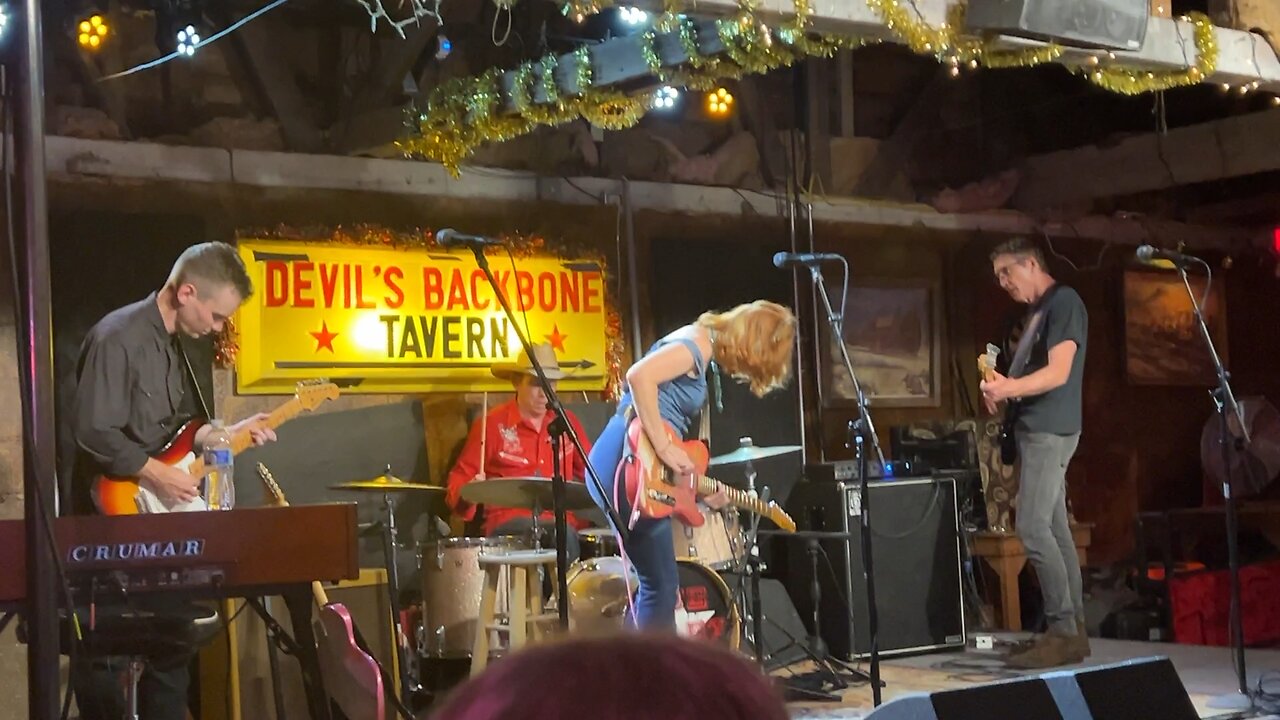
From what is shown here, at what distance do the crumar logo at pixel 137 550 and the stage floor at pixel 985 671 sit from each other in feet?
8.83

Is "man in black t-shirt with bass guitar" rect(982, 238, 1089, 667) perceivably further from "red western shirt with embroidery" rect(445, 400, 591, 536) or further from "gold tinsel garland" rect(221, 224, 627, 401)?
"gold tinsel garland" rect(221, 224, 627, 401)

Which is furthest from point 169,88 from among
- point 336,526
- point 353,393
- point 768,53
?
point 336,526

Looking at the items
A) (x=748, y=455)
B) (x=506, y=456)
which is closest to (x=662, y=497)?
(x=748, y=455)

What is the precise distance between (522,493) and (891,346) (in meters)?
3.42

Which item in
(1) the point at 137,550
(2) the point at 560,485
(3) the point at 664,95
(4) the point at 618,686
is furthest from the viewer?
(3) the point at 664,95

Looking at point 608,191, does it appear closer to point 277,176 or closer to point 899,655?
point 277,176

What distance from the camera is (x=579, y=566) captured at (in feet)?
17.2

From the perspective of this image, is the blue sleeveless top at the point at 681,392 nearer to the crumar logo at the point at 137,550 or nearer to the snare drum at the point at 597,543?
the snare drum at the point at 597,543

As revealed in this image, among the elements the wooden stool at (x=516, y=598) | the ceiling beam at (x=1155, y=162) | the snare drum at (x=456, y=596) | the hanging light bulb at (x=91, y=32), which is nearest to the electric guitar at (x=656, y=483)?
the wooden stool at (x=516, y=598)

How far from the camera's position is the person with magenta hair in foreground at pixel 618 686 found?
0.77 m

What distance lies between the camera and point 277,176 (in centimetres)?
615

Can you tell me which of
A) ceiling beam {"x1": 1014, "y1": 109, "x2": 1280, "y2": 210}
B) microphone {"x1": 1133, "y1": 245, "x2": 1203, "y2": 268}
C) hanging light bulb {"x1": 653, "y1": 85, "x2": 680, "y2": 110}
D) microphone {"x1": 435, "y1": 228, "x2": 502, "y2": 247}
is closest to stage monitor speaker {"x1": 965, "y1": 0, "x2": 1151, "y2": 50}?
microphone {"x1": 1133, "y1": 245, "x2": 1203, "y2": 268}

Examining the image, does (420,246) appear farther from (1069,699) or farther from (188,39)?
(1069,699)

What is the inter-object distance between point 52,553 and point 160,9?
395cm
